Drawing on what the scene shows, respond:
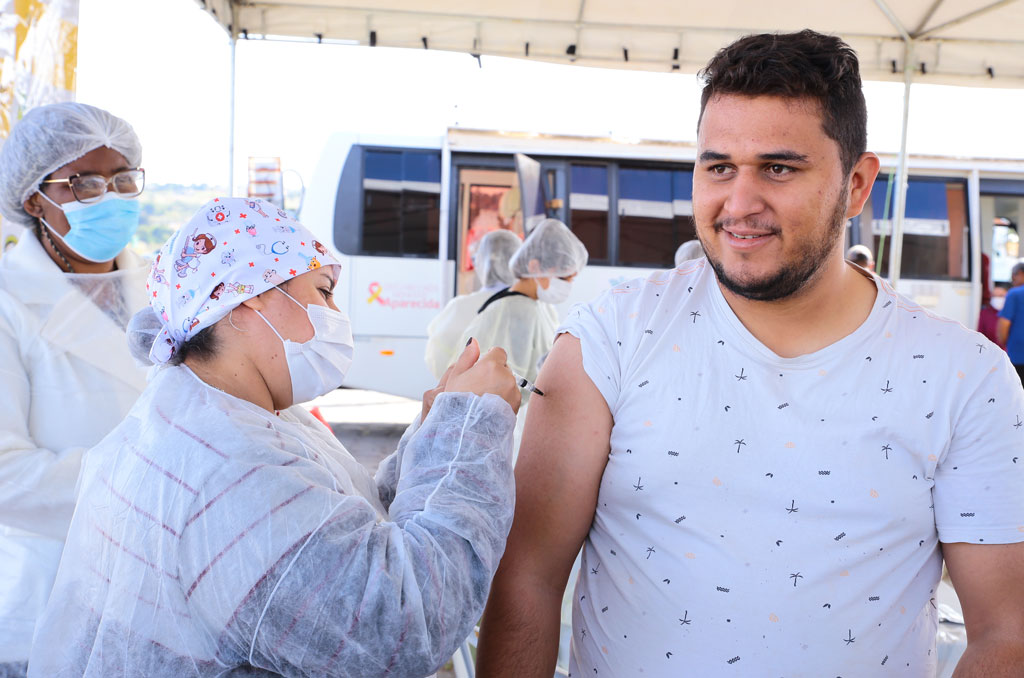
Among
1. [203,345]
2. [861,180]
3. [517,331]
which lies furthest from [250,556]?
[517,331]

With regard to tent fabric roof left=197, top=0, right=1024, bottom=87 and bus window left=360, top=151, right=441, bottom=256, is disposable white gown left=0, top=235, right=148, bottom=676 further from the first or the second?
bus window left=360, top=151, right=441, bottom=256

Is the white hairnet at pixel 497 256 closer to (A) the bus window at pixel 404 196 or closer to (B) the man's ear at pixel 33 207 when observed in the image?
(A) the bus window at pixel 404 196

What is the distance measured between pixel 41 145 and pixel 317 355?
1274 mm

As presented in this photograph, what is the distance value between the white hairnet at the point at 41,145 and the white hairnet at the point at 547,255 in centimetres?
276

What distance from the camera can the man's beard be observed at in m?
1.38

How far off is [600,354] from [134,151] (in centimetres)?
162

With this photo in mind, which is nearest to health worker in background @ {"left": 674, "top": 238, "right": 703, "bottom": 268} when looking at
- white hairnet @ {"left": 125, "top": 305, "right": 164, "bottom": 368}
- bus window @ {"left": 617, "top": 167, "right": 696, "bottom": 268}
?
bus window @ {"left": 617, "top": 167, "right": 696, "bottom": 268}

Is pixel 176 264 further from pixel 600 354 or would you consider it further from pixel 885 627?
pixel 885 627

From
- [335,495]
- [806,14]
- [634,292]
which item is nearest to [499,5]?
[806,14]

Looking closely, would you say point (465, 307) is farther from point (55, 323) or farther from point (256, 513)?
point (256, 513)

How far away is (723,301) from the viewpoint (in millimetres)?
1474

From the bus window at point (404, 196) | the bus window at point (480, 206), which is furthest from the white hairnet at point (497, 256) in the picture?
the bus window at point (404, 196)

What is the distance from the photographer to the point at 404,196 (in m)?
8.22

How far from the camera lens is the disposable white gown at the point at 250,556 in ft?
3.38
